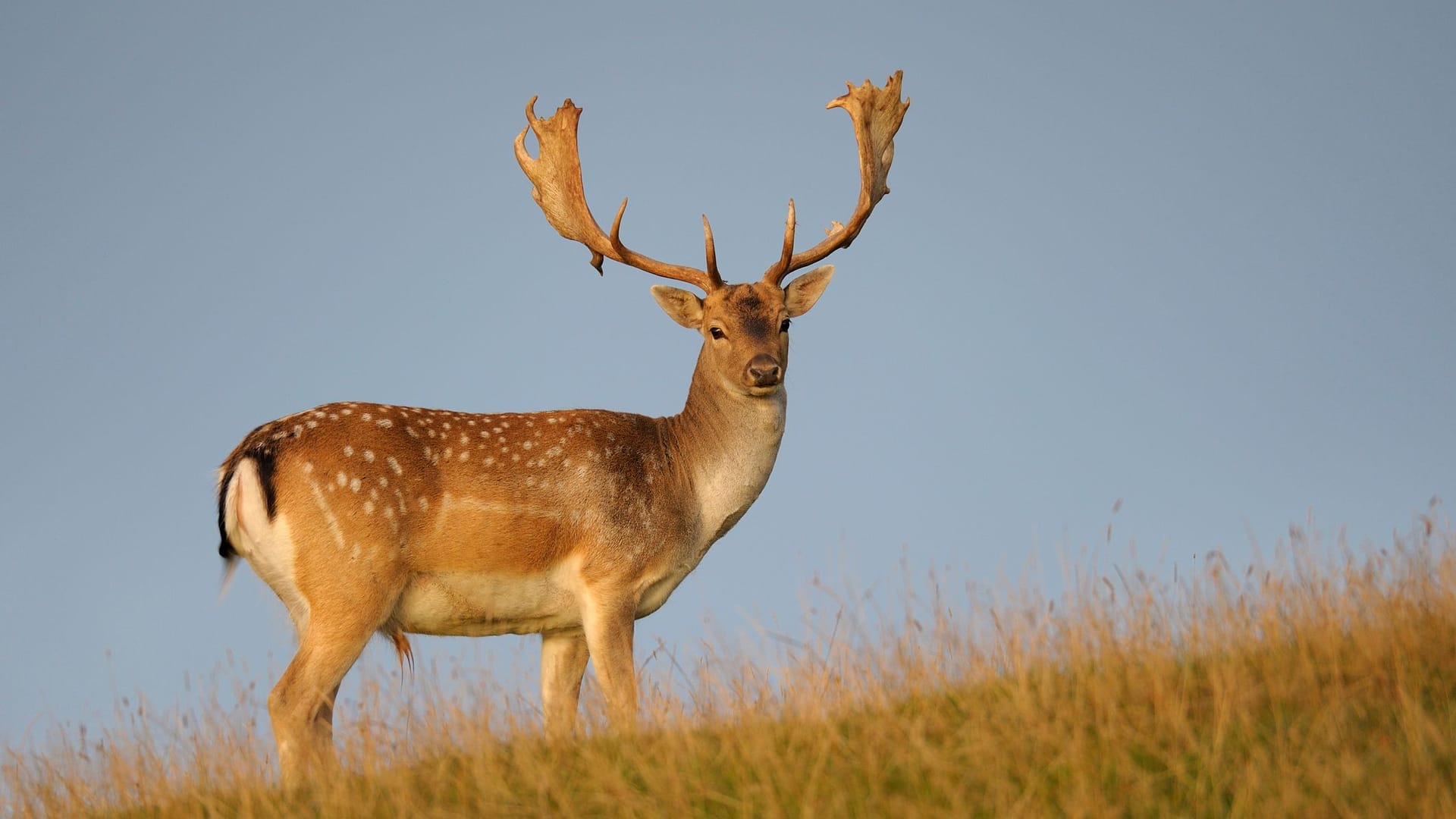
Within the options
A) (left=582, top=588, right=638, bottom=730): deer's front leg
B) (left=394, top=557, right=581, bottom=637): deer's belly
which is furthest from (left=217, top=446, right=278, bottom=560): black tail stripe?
(left=582, top=588, right=638, bottom=730): deer's front leg

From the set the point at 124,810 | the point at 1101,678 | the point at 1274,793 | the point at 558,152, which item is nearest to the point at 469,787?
the point at 124,810

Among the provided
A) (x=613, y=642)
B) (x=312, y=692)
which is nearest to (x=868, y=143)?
(x=613, y=642)

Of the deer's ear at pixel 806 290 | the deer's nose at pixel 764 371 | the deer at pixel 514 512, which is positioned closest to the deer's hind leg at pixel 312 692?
the deer at pixel 514 512

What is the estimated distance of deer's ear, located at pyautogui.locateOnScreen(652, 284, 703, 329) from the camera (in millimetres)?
9336

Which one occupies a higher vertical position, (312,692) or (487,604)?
(487,604)

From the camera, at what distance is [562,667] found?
28.9 feet

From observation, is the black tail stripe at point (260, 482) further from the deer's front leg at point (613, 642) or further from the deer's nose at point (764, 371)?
the deer's nose at point (764, 371)

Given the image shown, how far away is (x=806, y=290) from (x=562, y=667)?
2977 mm

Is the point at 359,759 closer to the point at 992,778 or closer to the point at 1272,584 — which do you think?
the point at 992,778

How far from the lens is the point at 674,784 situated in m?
5.76

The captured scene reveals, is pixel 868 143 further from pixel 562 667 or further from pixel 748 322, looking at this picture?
pixel 562 667

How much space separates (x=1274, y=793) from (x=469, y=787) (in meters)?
3.38

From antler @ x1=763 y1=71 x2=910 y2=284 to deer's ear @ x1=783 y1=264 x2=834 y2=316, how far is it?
27 centimetres

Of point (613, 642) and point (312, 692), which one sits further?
point (613, 642)
